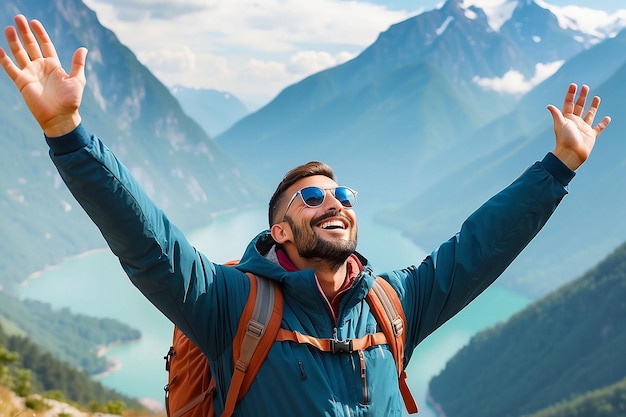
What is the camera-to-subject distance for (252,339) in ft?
9.84

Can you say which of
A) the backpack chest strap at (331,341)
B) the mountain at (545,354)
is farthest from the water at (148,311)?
the backpack chest strap at (331,341)

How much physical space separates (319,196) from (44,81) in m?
1.24

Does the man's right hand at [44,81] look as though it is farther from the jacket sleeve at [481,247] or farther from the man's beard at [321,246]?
the jacket sleeve at [481,247]

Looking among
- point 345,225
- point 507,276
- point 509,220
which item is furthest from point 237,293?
point 507,276

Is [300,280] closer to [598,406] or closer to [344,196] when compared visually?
[344,196]

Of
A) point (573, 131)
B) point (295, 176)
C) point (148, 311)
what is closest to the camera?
point (295, 176)

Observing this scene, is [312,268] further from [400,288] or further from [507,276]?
[507,276]

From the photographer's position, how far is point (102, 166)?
264 cm

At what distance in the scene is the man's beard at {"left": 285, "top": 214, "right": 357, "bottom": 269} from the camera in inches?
127

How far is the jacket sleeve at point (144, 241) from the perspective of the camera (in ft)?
8.64

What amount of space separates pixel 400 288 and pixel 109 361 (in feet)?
417

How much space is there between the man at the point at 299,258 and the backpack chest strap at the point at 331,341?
0.03 m

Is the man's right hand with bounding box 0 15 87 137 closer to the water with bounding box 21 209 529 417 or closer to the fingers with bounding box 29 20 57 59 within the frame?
the fingers with bounding box 29 20 57 59

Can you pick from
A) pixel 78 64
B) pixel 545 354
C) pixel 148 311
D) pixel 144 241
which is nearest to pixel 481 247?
pixel 144 241
